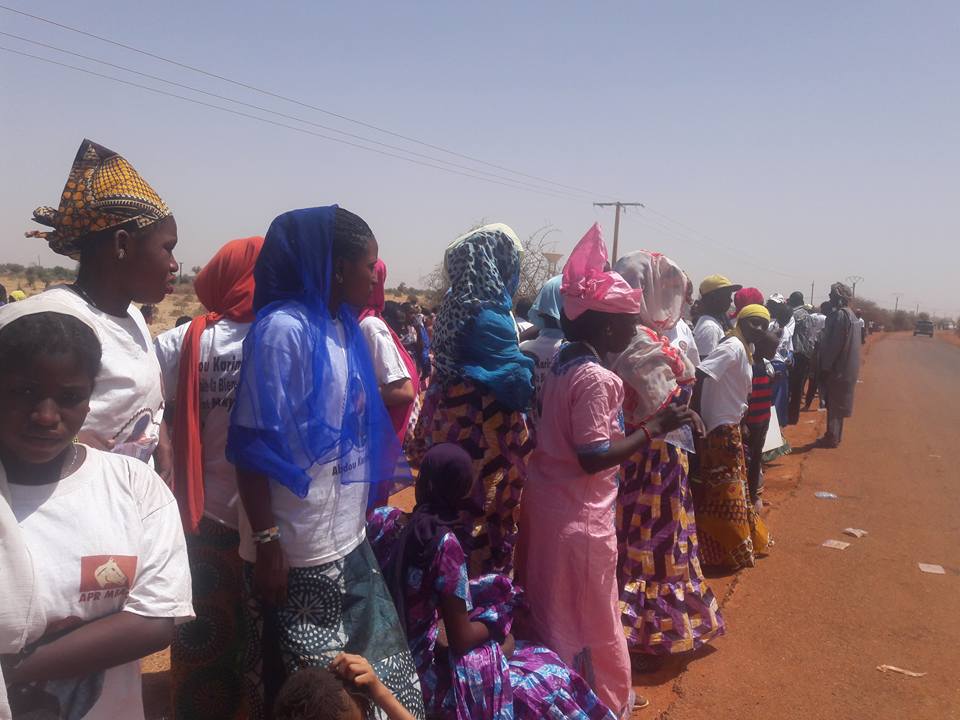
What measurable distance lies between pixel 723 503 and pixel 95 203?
15.9 feet

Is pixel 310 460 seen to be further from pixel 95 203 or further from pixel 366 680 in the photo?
pixel 95 203

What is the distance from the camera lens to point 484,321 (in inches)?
143

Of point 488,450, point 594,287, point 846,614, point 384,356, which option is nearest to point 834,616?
point 846,614

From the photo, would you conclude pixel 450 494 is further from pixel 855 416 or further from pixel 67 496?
pixel 855 416

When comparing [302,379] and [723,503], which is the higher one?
[302,379]

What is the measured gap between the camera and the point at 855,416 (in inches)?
614

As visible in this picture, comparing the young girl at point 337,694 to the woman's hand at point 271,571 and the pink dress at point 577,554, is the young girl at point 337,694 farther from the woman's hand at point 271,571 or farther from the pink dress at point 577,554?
A: the pink dress at point 577,554

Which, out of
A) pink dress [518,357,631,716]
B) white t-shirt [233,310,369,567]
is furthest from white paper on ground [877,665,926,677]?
white t-shirt [233,310,369,567]

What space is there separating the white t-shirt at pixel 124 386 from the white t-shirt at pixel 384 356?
0.81 metres

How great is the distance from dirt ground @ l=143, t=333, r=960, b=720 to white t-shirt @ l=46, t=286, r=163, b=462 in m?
1.98

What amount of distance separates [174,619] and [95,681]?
0.65 feet

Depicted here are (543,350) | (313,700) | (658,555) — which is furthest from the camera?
(543,350)

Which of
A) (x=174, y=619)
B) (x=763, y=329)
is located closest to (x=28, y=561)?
(x=174, y=619)

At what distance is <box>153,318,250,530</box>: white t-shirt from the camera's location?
283cm
